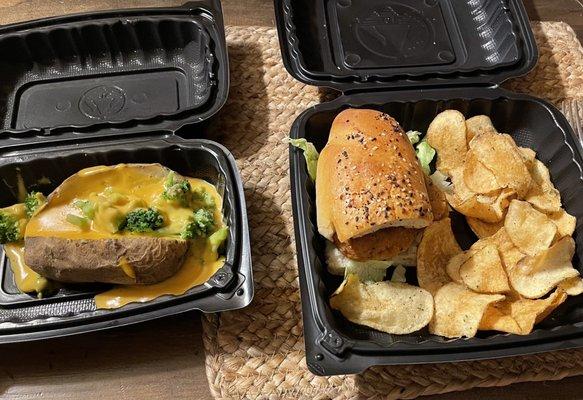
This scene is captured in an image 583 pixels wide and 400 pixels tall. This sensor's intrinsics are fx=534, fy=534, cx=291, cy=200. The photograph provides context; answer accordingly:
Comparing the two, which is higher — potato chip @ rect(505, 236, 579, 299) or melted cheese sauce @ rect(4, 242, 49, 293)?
potato chip @ rect(505, 236, 579, 299)

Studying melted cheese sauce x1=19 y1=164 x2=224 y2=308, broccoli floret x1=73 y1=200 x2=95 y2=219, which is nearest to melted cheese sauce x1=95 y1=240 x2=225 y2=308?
melted cheese sauce x1=19 y1=164 x2=224 y2=308

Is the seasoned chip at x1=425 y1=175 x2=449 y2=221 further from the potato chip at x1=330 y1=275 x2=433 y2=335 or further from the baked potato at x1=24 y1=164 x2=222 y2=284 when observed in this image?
the baked potato at x1=24 y1=164 x2=222 y2=284

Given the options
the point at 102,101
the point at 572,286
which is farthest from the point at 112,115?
the point at 572,286

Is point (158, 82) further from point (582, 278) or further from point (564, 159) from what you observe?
point (582, 278)

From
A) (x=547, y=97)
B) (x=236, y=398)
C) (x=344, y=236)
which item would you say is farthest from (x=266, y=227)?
(x=547, y=97)

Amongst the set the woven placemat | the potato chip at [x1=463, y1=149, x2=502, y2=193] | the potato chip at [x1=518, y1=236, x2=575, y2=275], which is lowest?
the woven placemat

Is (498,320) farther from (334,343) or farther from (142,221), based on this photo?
(142,221)

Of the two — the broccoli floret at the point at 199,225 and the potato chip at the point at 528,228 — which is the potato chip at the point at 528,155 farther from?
the broccoli floret at the point at 199,225
